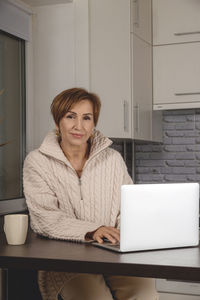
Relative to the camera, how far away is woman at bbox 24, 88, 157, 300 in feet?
6.50

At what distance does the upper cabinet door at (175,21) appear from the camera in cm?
352

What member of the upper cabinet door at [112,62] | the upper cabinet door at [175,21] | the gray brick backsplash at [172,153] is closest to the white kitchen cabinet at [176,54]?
the upper cabinet door at [175,21]

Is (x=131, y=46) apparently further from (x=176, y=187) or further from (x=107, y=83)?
(x=176, y=187)

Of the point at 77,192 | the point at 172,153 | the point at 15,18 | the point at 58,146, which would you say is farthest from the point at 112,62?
the point at 77,192

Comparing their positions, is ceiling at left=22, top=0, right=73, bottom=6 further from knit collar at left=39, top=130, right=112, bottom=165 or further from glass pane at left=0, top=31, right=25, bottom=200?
knit collar at left=39, top=130, right=112, bottom=165

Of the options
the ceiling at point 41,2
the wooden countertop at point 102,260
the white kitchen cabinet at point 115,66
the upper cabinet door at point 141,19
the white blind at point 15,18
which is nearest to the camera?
the wooden countertop at point 102,260

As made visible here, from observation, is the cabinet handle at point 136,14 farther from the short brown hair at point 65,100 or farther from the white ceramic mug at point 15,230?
the white ceramic mug at point 15,230

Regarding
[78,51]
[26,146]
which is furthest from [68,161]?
[78,51]

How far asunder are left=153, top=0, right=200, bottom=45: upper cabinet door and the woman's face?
4.71 ft

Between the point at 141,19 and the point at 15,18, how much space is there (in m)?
0.95

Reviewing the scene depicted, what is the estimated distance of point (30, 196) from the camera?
2.13m

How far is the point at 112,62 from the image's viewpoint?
3258 mm

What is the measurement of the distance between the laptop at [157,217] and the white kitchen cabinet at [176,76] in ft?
5.94

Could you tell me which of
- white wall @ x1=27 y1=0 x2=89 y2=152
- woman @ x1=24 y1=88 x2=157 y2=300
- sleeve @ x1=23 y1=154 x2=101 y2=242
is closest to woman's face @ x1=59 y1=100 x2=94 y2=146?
woman @ x1=24 y1=88 x2=157 y2=300
